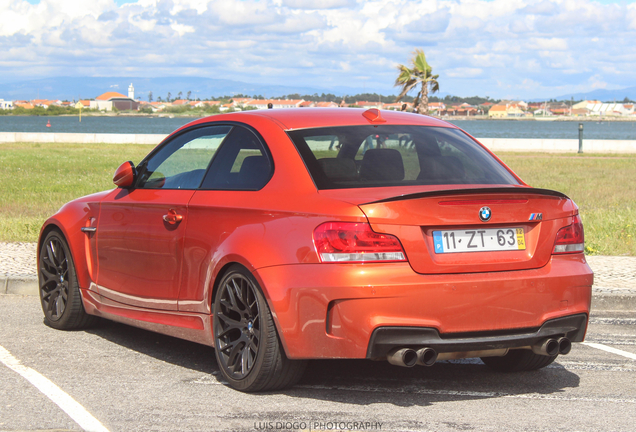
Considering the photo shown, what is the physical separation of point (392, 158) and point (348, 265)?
95 centimetres

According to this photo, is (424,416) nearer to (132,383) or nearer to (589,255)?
(132,383)

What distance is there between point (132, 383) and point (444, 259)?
2.05m

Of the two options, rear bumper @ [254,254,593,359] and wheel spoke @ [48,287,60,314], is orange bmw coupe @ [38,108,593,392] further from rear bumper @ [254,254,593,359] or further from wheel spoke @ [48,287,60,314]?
wheel spoke @ [48,287,60,314]

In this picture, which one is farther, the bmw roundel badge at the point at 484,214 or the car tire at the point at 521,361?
the car tire at the point at 521,361

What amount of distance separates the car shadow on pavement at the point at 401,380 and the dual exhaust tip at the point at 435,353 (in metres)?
0.39

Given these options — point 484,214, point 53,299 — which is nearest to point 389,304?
point 484,214

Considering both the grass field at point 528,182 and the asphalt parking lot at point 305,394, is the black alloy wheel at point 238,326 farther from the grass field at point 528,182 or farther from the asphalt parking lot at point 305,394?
the grass field at point 528,182

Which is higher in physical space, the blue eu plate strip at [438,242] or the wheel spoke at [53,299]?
the blue eu plate strip at [438,242]

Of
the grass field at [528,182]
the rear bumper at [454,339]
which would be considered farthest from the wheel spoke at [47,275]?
the grass field at [528,182]

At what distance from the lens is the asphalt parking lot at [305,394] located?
409 cm

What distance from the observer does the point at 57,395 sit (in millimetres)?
4559

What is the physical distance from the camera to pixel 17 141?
49469mm

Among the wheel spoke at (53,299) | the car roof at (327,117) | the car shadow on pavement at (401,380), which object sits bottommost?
the car shadow on pavement at (401,380)

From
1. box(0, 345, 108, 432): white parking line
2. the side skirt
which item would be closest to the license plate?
the side skirt
